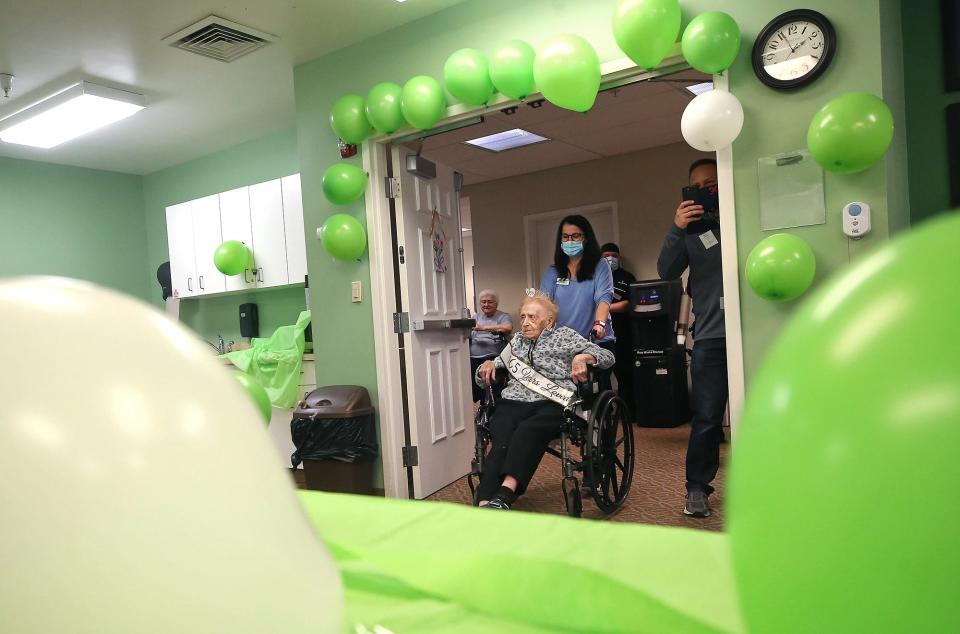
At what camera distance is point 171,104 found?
434cm

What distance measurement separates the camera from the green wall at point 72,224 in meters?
5.30

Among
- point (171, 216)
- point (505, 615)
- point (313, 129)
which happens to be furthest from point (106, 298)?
point (171, 216)

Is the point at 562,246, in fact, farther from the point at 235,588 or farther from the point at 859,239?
the point at 235,588

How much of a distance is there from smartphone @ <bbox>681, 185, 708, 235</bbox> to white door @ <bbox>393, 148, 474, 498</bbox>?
1.50 m

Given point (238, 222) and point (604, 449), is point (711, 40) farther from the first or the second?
point (238, 222)

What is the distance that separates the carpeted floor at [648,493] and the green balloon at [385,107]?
1970 mm

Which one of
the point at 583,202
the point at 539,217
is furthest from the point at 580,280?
the point at 539,217

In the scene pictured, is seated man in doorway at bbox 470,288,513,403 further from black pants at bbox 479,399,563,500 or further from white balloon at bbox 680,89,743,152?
white balloon at bbox 680,89,743,152

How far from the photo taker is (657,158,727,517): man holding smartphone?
2.83m

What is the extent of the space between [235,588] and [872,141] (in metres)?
2.35

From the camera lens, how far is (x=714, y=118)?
2.39 metres

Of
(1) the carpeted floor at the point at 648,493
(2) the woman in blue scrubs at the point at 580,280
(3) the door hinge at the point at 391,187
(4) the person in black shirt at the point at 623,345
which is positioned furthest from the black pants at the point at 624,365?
(3) the door hinge at the point at 391,187

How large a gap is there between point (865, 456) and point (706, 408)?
8.54ft

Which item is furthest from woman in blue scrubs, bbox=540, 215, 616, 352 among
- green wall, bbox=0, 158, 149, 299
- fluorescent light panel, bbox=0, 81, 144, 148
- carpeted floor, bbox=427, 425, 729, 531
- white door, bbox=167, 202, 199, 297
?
green wall, bbox=0, 158, 149, 299
